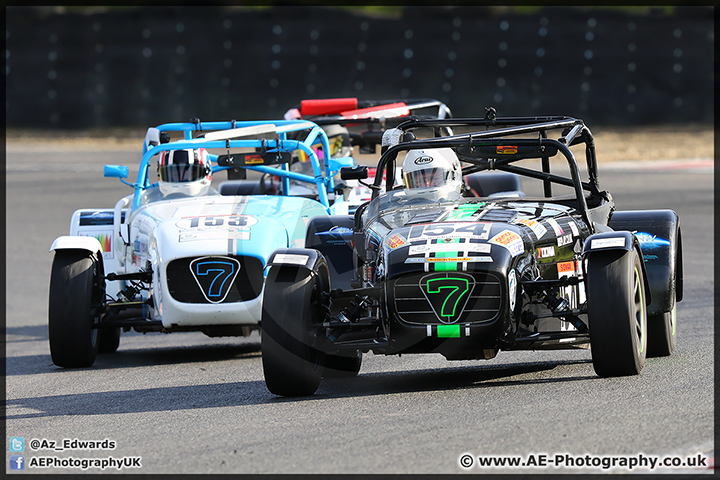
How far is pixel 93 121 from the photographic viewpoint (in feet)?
110

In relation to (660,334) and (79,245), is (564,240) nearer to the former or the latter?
(660,334)

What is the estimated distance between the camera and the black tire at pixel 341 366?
7824 millimetres

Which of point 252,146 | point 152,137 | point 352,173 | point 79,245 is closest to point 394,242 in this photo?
point 352,173

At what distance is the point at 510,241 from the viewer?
6836mm

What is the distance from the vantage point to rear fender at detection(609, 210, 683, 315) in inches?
314

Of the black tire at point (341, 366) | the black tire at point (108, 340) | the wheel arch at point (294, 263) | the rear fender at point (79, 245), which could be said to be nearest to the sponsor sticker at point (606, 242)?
the wheel arch at point (294, 263)

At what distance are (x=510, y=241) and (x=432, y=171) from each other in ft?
4.71

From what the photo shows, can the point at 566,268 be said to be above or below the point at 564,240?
below

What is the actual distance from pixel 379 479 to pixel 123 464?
1358 millimetres

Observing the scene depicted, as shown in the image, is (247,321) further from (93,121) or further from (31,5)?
(31,5)

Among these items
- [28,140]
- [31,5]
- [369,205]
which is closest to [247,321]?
[369,205]

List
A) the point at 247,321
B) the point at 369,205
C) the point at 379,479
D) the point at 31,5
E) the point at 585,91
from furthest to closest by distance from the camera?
the point at 31,5 < the point at 585,91 < the point at 247,321 < the point at 369,205 < the point at 379,479

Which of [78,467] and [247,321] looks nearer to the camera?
[78,467]

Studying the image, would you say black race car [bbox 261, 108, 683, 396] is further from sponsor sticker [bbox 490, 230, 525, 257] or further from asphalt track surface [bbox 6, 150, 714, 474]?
asphalt track surface [bbox 6, 150, 714, 474]
